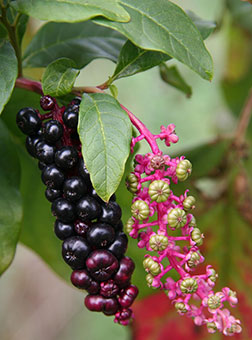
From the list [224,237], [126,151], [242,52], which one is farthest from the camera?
[242,52]

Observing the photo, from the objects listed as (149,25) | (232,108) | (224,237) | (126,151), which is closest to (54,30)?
(149,25)

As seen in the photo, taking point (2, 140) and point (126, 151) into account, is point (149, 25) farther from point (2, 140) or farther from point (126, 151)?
point (2, 140)

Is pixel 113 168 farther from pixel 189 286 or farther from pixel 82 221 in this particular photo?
pixel 189 286

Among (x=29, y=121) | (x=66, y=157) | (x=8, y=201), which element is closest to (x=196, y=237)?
(x=66, y=157)

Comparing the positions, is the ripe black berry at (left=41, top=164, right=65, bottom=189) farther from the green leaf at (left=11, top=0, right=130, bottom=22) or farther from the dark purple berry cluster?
the green leaf at (left=11, top=0, right=130, bottom=22)

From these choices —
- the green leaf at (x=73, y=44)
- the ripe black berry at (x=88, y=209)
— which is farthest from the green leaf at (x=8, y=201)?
the ripe black berry at (x=88, y=209)

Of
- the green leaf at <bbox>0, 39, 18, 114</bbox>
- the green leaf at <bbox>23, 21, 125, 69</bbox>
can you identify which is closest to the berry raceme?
the green leaf at <bbox>0, 39, 18, 114</bbox>
